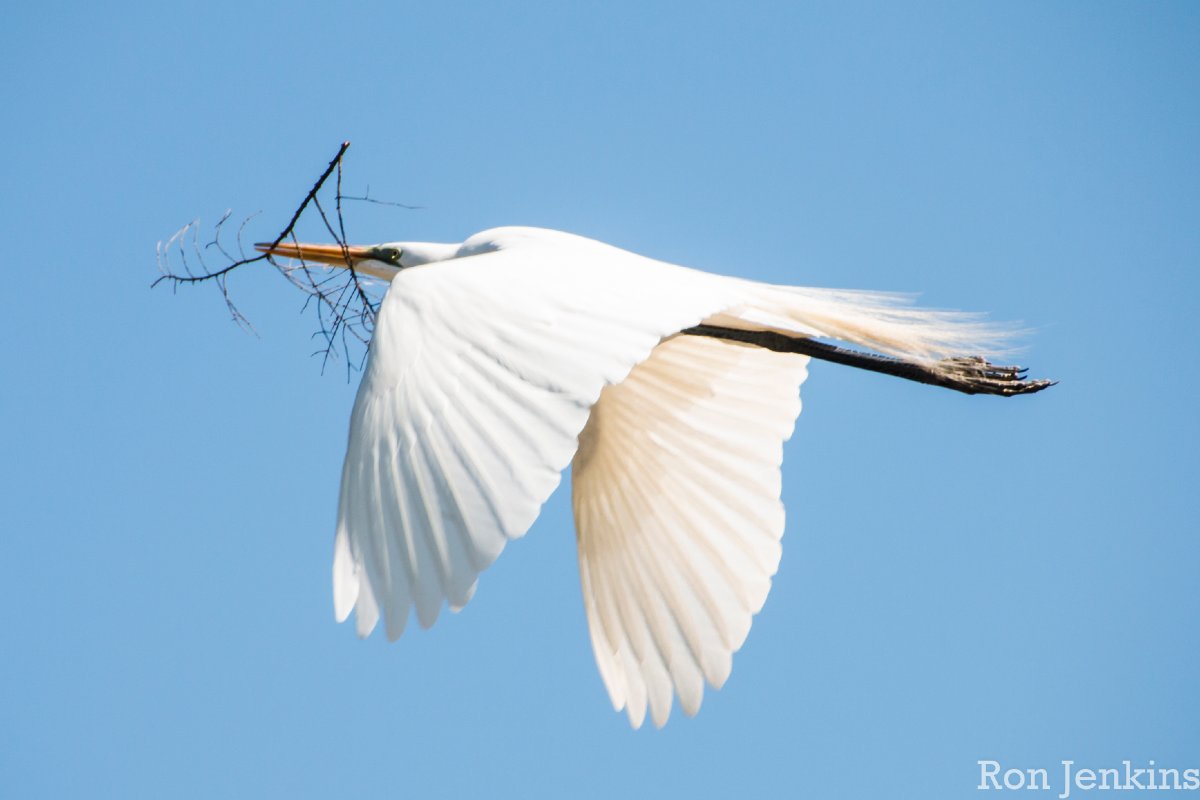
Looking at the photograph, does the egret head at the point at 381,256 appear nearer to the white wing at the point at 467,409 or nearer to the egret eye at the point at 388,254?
the egret eye at the point at 388,254

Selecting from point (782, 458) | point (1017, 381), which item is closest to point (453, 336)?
point (782, 458)

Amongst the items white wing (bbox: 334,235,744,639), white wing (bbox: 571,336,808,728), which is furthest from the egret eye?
white wing (bbox: 334,235,744,639)

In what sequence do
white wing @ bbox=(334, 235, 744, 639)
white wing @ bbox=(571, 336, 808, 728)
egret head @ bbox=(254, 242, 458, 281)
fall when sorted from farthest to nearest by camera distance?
1. egret head @ bbox=(254, 242, 458, 281)
2. white wing @ bbox=(571, 336, 808, 728)
3. white wing @ bbox=(334, 235, 744, 639)

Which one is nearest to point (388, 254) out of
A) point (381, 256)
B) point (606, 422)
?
point (381, 256)

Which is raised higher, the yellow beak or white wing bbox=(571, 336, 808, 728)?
the yellow beak

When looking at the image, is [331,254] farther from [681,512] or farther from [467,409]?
[467,409]

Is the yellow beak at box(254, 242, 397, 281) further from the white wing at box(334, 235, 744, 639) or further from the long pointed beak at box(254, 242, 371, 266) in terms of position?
the white wing at box(334, 235, 744, 639)
